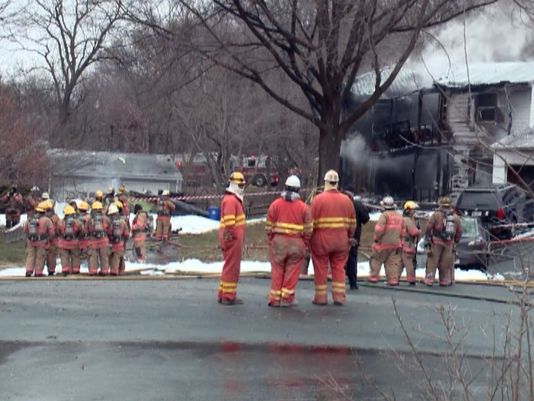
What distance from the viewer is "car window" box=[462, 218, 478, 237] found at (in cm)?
2080

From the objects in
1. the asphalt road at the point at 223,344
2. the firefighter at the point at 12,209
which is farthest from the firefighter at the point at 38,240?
the firefighter at the point at 12,209

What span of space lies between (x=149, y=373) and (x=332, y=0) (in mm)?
14404

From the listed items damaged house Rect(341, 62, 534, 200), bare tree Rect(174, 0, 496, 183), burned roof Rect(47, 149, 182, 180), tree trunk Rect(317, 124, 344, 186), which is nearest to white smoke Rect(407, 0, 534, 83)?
bare tree Rect(174, 0, 496, 183)

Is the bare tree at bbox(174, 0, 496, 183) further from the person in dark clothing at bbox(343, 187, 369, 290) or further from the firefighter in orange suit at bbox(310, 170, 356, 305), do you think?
the firefighter in orange suit at bbox(310, 170, 356, 305)

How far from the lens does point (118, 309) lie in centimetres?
1148

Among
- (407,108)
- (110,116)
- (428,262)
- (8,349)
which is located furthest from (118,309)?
(110,116)

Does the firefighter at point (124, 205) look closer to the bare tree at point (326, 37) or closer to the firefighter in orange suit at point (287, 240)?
the bare tree at point (326, 37)

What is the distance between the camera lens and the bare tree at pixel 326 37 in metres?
21.0

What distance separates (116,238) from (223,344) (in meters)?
8.80

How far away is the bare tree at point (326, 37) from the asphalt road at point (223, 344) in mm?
8843

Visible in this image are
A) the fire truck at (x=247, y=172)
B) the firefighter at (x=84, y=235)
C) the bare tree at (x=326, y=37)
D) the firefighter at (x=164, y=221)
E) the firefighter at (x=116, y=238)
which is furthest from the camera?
the fire truck at (x=247, y=172)

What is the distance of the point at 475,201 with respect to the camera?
24.2 metres

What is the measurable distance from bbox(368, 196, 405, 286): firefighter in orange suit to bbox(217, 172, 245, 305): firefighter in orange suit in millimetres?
3866

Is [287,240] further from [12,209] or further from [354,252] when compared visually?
[12,209]
